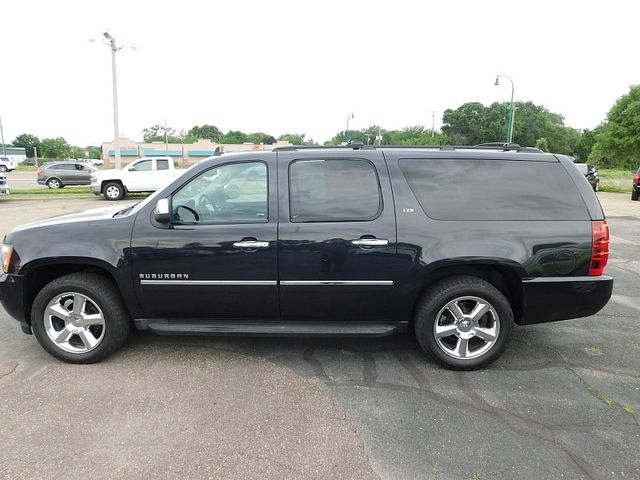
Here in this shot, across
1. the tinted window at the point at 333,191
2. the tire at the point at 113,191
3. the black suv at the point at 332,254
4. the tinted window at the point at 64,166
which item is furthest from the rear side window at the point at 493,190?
the tinted window at the point at 64,166

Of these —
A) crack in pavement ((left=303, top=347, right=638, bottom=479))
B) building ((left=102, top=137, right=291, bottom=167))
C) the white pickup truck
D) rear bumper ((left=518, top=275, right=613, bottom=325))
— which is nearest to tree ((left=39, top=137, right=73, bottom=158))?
building ((left=102, top=137, right=291, bottom=167))

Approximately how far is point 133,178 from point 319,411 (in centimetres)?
1657

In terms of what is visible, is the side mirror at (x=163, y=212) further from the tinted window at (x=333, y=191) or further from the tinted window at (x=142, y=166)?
the tinted window at (x=142, y=166)

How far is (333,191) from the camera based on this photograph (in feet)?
11.3

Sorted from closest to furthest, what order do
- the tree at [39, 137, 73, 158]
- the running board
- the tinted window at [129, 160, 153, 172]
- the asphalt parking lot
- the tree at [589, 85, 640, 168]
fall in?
the asphalt parking lot < the running board < the tinted window at [129, 160, 153, 172] < the tree at [589, 85, 640, 168] < the tree at [39, 137, 73, 158]

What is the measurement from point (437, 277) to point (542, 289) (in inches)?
31.9

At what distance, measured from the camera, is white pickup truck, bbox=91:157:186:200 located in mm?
17016

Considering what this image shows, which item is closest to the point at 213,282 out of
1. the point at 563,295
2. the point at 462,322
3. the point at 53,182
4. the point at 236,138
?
the point at 462,322

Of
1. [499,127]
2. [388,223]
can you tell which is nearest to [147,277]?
[388,223]

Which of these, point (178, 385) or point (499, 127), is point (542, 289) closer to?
point (178, 385)

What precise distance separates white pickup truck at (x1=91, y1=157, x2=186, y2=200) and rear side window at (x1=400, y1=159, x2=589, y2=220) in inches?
594

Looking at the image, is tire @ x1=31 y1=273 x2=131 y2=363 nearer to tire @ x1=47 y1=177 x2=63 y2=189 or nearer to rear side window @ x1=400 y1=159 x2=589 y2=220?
rear side window @ x1=400 y1=159 x2=589 y2=220

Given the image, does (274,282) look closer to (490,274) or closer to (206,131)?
(490,274)

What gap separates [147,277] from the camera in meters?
3.38
